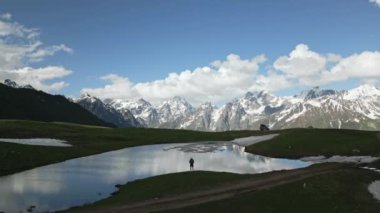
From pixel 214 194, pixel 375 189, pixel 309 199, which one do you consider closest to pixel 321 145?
pixel 375 189

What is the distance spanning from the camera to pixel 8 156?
8544cm

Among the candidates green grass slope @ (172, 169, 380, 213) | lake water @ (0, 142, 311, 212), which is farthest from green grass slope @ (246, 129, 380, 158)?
green grass slope @ (172, 169, 380, 213)

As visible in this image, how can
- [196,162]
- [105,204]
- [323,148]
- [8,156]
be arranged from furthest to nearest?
[323,148] → [196,162] → [8,156] → [105,204]

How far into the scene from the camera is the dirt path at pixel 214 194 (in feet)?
149

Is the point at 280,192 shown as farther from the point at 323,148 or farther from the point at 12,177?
the point at 323,148

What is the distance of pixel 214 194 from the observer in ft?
172

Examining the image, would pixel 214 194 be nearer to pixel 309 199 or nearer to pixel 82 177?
pixel 309 199

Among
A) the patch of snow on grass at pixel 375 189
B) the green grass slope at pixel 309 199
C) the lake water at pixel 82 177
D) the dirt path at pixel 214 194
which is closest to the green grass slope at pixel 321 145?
the lake water at pixel 82 177

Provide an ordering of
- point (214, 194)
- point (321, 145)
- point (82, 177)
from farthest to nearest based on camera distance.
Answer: point (321, 145) < point (82, 177) < point (214, 194)

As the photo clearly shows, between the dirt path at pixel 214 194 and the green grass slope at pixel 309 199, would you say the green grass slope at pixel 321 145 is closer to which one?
the dirt path at pixel 214 194

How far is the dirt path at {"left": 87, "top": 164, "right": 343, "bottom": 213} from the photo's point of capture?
149 ft

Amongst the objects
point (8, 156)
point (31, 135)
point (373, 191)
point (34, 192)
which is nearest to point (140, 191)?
point (34, 192)

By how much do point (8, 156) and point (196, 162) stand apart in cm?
4001

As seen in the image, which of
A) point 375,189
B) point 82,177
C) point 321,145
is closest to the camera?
point 375,189
